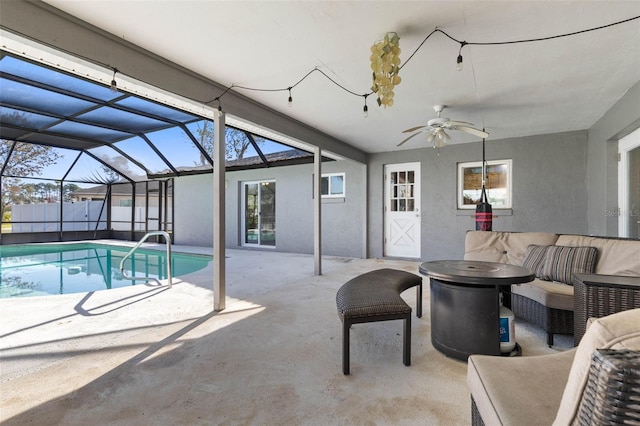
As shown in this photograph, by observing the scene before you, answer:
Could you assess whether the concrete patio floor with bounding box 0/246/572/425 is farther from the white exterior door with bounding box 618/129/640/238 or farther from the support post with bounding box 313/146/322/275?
the white exterior door with bounding box 618/129/640/238

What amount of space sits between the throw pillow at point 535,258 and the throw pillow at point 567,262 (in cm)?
4

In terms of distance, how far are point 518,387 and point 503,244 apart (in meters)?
2.81

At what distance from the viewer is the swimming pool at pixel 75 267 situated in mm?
4854

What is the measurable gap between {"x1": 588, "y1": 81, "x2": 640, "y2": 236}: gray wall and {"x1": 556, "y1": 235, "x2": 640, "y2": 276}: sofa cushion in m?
1.76

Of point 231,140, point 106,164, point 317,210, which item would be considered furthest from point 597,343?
point 106,164

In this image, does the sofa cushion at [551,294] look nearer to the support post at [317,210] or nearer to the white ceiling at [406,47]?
the white ceiling at [406,47]

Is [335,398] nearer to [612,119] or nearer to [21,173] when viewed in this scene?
[612,119]

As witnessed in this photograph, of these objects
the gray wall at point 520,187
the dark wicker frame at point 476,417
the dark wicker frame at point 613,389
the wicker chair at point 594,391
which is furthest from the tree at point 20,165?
the dark wicker frame at point 613,389

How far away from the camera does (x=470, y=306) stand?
211cm

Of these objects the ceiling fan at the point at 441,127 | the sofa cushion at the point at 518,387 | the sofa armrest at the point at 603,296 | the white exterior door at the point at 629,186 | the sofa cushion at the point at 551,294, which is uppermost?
the ceiling fan at the point at 441,127

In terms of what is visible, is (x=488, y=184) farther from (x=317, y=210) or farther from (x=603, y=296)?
(x=603, y=296)

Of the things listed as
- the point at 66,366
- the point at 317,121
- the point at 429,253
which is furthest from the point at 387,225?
the point at 66,366

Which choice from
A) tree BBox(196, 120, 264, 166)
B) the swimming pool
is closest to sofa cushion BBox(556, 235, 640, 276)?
the swimming pool

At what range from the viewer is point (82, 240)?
Answer: 430 inches
